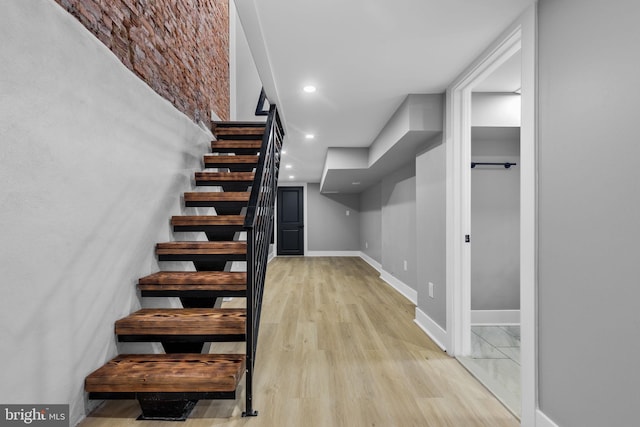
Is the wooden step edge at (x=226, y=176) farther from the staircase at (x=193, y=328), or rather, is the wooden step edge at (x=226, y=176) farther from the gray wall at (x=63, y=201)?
the gray wall at (x=63, y=201)

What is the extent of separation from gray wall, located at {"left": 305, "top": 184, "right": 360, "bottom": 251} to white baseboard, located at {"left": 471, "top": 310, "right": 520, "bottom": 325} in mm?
5746

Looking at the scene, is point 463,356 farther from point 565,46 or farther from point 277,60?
point 277,60

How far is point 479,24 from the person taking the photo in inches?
68.7

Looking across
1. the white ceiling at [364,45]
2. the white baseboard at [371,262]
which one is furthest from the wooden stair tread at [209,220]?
the white baseboard at [371,262]

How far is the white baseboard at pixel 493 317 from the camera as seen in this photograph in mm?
3223

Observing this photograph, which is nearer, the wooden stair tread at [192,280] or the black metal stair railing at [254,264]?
the black metal stair railing at [254,264]

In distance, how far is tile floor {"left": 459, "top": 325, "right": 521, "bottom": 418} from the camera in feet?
6.17

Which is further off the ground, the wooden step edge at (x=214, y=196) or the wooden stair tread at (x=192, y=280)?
the wooden step edge at (x=214, y=196)

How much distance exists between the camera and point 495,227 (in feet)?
10.8

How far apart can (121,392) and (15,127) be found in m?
1.27

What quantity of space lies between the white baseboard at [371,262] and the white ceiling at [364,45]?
4.06m

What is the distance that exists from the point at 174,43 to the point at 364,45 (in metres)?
1.73

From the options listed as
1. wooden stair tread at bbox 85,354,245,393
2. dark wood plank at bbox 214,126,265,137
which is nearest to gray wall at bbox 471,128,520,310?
dark wood plank at bbox 214,126,265,137

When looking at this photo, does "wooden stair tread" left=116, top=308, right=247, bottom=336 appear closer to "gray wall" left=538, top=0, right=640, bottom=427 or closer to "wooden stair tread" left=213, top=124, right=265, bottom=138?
"gray wall" left=538, top=0, right=640, bottom=427
